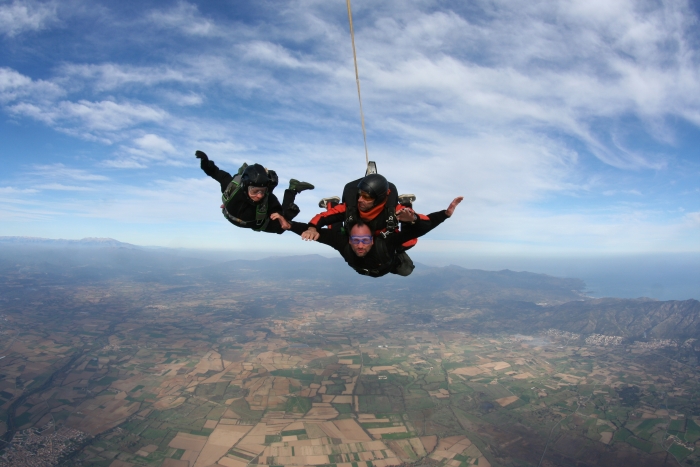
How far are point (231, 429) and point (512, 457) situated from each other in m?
23.6

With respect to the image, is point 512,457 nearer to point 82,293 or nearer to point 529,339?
point 529,339

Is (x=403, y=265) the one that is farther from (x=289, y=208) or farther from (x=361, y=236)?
(x=289, y=208)

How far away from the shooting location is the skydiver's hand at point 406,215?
4535mm

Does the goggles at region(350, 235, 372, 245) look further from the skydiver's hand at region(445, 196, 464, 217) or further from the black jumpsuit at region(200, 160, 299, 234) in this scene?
the skydiver's hand at region(445, 196, 464, 217)

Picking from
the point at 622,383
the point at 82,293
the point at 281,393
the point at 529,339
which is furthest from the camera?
the point at 82,293

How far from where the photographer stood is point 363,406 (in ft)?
107

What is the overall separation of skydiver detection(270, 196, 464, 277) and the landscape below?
81.7 feet

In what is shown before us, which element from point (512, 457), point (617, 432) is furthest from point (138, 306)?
point (617, 432)

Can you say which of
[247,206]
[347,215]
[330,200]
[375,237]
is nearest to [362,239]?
[375,237]

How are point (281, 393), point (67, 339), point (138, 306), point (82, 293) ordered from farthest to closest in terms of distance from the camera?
1. point (82, 293)
2. point (138, 306)
3. point (67, 339)
4. point (281, 393)

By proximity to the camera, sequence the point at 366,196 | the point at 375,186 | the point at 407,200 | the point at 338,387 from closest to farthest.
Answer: the point at 375,186
the point at 366,196
the point at 407,200
the point at 338,387

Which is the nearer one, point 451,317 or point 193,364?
point 193,364

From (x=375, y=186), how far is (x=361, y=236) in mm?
985

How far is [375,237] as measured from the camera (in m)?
4.95
